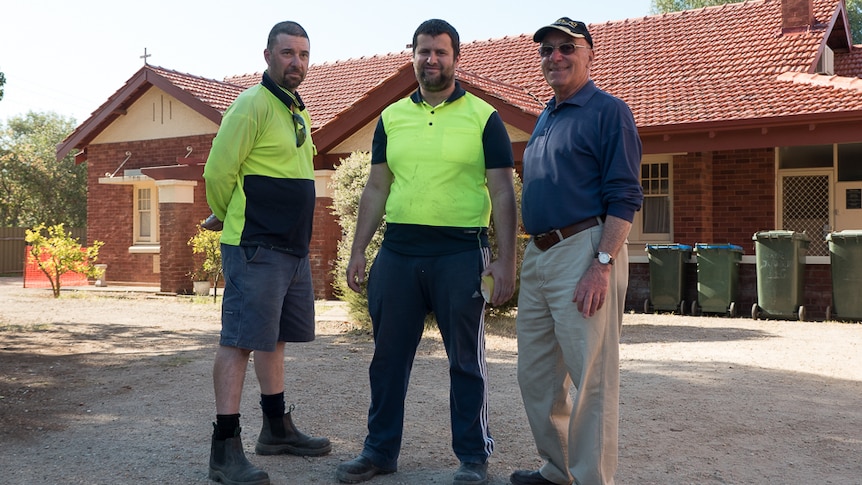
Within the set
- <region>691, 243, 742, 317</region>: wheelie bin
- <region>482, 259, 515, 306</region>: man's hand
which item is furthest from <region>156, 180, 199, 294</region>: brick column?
<region>482, 259, 515, 306</region>: man's hand

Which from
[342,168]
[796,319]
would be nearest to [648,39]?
[796,319]

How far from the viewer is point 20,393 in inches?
240

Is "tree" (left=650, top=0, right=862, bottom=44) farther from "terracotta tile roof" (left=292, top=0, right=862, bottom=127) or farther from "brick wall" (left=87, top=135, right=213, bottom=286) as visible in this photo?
"brick wall" (left=87, top=135, right=213, bottom=286)

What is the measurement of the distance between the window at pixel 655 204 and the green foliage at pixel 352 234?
4870 millimetres

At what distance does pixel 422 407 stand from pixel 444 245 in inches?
81.3

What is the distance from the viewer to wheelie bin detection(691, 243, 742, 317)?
11.9 meters

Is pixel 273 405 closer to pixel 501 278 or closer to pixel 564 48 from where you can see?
pixel 501 278

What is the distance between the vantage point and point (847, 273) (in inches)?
437

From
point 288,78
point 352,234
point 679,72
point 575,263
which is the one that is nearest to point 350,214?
point 352,234

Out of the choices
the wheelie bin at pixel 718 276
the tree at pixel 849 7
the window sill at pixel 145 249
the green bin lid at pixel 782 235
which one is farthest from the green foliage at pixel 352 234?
the tree at pixel 849 7

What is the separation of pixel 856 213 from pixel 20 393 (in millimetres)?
12600

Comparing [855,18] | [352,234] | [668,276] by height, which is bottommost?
[668,276]

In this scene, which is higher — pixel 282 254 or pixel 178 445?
pixel 282 254

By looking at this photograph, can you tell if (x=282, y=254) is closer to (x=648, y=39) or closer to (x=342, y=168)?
(x=342, y=168)
